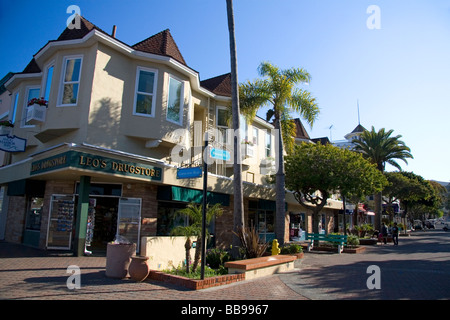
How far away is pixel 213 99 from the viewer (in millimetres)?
19078

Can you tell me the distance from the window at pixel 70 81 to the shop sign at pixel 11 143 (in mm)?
4303

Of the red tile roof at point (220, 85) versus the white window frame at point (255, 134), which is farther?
the white window frame at point (255, 134)

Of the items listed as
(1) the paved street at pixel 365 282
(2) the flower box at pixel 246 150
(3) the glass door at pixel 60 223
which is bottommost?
(1) the paved street at pixel 365 282

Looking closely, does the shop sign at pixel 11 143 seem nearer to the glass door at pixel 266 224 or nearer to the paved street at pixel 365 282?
the paved street at pixel 365 282

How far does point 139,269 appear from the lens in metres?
8.16

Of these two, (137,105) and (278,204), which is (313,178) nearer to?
(278,204)

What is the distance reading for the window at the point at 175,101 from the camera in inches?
597

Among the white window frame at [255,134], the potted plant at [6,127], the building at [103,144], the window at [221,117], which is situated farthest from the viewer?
the white window frame at [255,134]

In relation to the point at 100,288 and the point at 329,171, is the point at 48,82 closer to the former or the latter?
the point at 100,288

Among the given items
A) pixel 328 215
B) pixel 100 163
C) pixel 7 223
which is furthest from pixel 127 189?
pixel 328 215

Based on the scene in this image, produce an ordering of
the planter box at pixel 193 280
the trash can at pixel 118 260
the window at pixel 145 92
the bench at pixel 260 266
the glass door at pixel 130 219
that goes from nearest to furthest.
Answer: the planter box at pixel 193 280, the trash can at pixel 118 260, the bench at pixel 260 266, the glass door at pixel 130 219, the window at pixel 145 92

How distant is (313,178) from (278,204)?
15.6ft

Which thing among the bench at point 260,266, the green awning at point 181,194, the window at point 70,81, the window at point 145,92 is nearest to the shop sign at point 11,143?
the window at point 70,81
